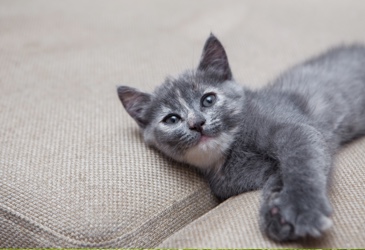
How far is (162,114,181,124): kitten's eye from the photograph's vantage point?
1.48 meters

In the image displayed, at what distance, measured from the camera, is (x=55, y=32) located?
7.95 feet

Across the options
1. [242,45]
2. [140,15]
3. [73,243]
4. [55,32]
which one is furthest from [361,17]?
[73,243]

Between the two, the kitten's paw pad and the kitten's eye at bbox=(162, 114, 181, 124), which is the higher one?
the kitten's eye at bbox=(162, 114, 181, 124)

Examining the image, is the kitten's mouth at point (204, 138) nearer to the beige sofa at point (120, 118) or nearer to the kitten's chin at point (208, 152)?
the kitten's chin at point (208, 152)

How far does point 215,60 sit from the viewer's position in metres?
1.59

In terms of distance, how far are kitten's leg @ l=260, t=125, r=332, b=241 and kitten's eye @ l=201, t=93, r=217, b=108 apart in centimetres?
24

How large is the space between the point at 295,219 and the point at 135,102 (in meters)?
0.77

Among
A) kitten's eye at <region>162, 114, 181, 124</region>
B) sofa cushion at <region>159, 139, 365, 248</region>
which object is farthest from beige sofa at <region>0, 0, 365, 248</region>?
kitten's eye at <region>162, 114, 181, 124</region>

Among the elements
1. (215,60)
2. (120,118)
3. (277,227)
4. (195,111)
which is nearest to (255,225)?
(277,227)

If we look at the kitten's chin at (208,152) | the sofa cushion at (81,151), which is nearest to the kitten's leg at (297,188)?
the kitten's chin at (208,152)

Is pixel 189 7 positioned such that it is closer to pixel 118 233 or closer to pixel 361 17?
pixel 361 17

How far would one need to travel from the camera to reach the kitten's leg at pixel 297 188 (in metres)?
1.08

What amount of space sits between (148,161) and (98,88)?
0.60 m

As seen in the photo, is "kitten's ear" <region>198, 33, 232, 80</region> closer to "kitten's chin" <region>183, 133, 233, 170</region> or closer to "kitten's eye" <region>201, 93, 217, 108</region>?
"kitten's eye" <region>201, 93, 217, 108</region>
